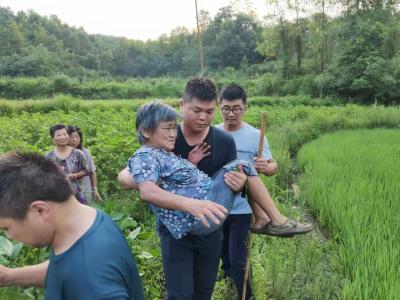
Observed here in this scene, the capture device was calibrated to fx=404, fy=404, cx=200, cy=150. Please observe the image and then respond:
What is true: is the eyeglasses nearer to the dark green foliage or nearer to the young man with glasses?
the young man with glasses

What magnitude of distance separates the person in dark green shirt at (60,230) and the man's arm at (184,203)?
446 millimetres

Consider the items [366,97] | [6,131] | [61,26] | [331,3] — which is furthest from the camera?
[61,26]

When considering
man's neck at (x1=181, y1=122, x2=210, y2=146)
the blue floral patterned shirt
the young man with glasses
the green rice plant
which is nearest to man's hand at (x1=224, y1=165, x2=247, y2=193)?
the blue floral patterned shirt

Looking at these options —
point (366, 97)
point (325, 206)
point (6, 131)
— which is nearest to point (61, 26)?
point (366, 97)

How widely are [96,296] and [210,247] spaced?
1066mm

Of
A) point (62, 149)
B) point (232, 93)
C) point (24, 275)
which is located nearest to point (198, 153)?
point (232, 93)

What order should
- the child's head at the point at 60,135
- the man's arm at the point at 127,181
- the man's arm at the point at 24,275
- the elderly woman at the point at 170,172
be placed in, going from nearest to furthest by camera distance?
the man's arm at the point at 24,275
the elderly woman at the point at 170,172
the man's arm at the point at 127,181
the child's head at the point at 60,135

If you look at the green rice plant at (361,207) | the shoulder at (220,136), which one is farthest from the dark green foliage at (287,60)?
the shoulder at (220,136)

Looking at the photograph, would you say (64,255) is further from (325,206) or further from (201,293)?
(325,206)

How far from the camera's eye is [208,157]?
210 cm

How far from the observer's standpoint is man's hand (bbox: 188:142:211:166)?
2.06m

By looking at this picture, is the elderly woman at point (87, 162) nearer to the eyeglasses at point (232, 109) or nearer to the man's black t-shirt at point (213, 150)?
the eyeglasses at point (232, 109)

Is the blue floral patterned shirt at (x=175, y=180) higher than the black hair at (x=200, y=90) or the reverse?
the reverse

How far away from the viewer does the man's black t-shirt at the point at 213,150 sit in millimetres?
2094
